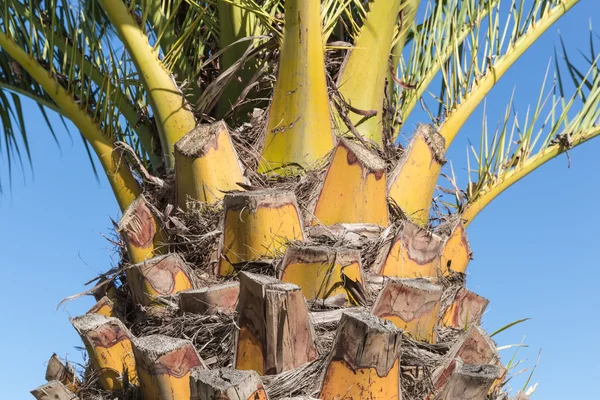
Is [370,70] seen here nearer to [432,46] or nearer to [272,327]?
[432,46]

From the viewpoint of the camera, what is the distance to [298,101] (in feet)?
10.1

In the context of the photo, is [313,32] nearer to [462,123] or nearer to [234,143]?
[234,143]

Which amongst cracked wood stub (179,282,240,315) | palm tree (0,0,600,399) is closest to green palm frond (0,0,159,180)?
palm tree (0,0,600,399)

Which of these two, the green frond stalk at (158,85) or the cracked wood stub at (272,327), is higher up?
the green frond stalk at (158,85)

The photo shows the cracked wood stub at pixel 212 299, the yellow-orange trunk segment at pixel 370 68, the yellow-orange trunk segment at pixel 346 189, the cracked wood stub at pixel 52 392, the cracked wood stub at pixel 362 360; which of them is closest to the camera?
the cracked wood stub at pixel 362 360

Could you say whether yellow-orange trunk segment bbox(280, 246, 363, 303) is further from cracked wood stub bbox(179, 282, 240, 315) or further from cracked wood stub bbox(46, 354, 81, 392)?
cracked wood stub bbox(46, 354, 81, 392)

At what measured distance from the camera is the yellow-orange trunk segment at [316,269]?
2572mm

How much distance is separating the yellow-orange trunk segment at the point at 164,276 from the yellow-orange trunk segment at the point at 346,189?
21.3 inches

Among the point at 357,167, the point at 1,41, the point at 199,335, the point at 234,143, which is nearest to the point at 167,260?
the point at 199,335

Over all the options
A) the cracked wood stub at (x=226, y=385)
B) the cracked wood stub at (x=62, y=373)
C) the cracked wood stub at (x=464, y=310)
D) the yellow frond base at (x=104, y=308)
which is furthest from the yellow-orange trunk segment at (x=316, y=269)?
the cracked wood stub at (x=62, y=373)

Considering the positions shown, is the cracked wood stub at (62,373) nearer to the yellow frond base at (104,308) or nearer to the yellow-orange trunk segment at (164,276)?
the yellow frond base at (104,308)

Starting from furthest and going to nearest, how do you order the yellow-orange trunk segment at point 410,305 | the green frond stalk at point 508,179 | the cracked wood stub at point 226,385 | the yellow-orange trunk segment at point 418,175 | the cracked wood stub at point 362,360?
the green frond stalk at point 508,179
the yellow-orange trunk segment at point 418,175
the yellow-orange trunk segment at point 410,305
the cracked wood stub at point 362,360
the cracked wood stub at point 226,385

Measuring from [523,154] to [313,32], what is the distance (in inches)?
54.1

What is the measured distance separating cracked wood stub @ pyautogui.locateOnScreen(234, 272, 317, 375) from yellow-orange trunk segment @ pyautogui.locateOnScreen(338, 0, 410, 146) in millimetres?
1278
